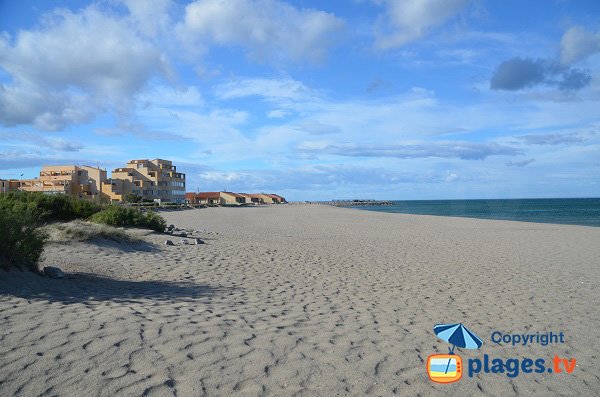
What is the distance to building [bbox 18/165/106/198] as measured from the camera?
5797cm

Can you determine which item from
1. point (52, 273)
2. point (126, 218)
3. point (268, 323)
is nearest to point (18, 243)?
point (52, 273)

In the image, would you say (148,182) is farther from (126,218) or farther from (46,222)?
(46,222)

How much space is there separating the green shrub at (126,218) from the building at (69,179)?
46.6 m

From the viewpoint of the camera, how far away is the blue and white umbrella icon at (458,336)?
4.73m

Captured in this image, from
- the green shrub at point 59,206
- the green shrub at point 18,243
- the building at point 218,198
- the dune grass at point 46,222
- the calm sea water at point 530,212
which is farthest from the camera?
the building at point 218,198

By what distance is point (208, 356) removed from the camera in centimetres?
380

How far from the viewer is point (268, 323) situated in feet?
16.4

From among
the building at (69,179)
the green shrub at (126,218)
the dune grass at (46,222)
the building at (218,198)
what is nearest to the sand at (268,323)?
the dune grass at (46,222)

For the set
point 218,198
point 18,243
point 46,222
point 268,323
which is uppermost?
point 218,198

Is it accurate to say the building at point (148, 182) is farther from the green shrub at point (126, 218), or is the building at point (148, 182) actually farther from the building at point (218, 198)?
the green shrub at point (126, 218)

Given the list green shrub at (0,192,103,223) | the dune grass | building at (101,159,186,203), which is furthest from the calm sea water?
building at (101,159,186,203)

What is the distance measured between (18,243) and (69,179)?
62399mm

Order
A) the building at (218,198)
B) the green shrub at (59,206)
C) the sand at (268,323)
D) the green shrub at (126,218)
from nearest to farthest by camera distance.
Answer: the sand at (268,323)
the green shrub at (59,206)
the green shrub at (126,218)
the building at (218,198)

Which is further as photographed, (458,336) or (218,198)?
(218,198)
